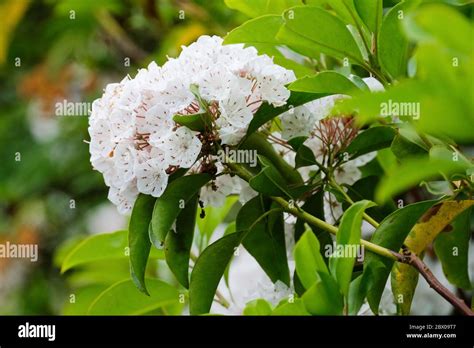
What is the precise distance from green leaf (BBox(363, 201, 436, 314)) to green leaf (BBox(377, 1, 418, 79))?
17cm

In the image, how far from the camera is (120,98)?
1039mm

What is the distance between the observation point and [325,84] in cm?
103

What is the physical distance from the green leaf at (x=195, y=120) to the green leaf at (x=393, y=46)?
0.78 ft

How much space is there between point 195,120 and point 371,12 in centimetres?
27

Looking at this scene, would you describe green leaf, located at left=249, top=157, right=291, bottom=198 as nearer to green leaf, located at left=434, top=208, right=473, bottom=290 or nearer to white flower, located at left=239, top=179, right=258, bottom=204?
white flower, located at left=239, top=179, right=258, bottom=204

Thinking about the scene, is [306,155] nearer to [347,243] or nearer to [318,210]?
[318,210]

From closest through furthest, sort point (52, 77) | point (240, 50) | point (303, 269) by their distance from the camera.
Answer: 1. point (303, 269)
2. point (240, 50)
3. point (52, 77)

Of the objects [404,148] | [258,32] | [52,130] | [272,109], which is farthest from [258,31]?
[52,130]

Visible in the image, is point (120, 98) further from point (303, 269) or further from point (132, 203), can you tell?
point (303, 269)

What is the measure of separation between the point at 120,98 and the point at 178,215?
0.16m

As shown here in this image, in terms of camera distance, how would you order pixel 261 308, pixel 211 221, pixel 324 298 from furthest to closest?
pixel 211 221
pixel 261 308
pixel 324 298

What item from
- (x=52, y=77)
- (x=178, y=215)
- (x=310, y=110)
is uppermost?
(x=52, y=77)

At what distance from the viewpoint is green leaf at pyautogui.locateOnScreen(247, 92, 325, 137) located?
1.07 metres
